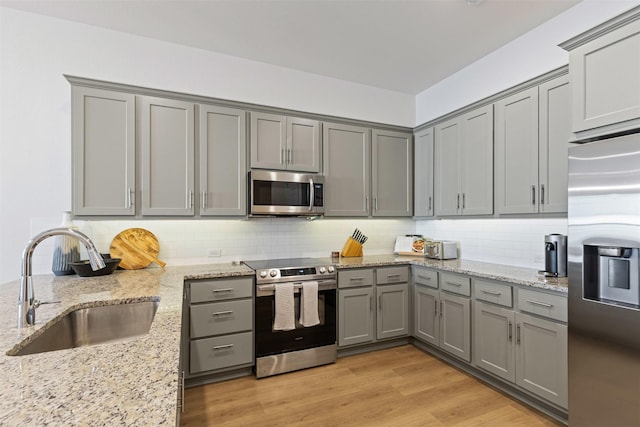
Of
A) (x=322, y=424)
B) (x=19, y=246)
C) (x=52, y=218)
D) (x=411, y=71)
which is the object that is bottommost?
(x=322, y=424)

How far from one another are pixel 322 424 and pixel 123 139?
264 cm

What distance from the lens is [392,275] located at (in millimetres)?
3414

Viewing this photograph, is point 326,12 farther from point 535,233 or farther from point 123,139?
point 535,233

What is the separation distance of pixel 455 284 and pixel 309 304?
1.32m

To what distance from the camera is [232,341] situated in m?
2.77

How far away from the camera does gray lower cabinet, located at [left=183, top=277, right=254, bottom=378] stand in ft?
8.72

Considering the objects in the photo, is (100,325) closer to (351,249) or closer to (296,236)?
(296,236)

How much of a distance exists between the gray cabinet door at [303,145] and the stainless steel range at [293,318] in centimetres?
101

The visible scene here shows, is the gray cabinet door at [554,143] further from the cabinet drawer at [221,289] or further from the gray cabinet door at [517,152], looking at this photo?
the cabinet drawer at [221,289]

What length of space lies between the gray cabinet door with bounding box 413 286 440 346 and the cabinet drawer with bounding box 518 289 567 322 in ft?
2.83

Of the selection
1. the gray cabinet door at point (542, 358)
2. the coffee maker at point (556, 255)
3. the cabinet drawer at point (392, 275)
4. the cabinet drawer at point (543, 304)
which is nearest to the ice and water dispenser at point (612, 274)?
the cabinet drawer at point (543, 304)

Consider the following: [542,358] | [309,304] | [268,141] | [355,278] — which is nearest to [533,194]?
[542,358]

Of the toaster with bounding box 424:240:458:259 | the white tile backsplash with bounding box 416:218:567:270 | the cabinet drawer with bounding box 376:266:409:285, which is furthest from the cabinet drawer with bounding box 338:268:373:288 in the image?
the white tile backsplash with bounding box 416:218:567:270

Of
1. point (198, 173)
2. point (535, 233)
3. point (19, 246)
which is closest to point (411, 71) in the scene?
point (535, 233)
